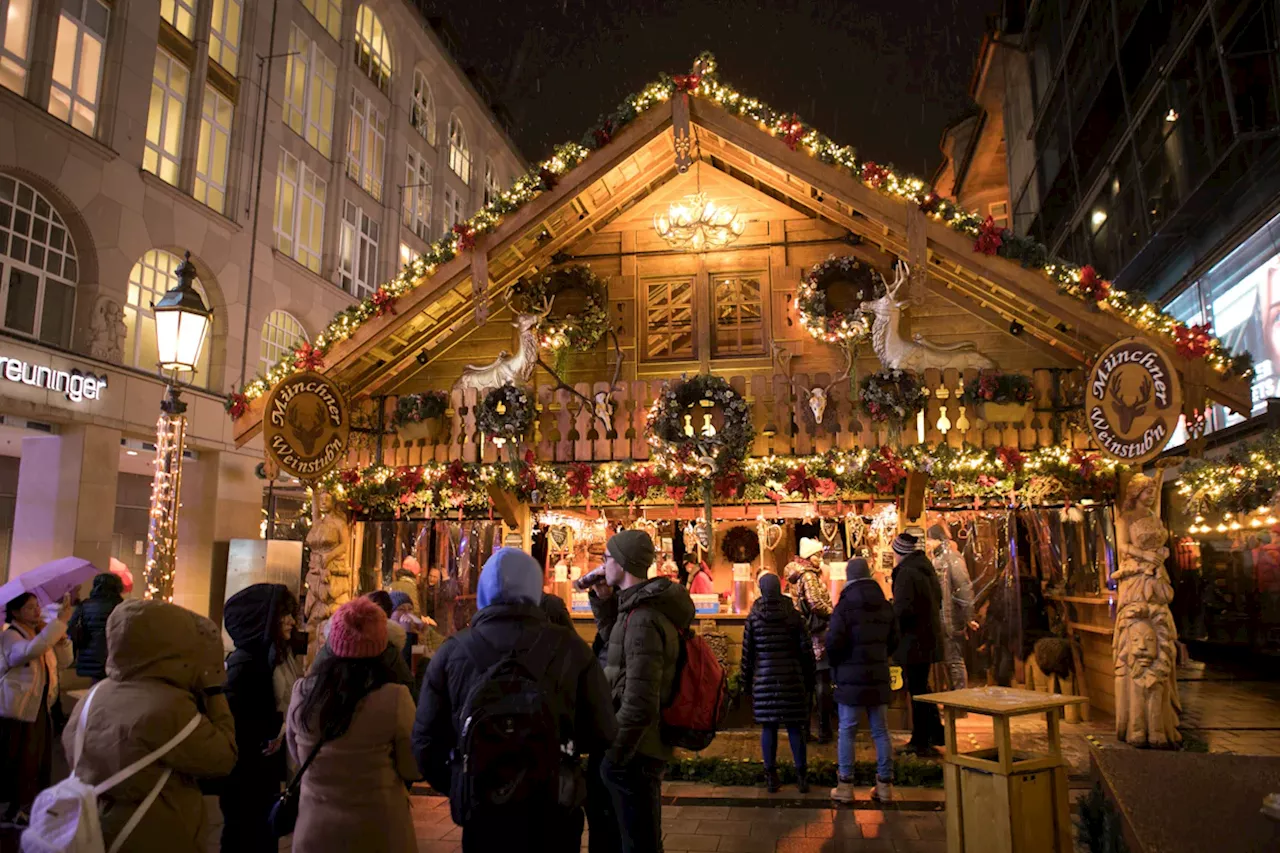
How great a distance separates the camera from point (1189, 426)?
8039 mm

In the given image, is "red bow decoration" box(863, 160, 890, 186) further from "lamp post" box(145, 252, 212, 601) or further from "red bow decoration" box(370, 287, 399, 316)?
"lamp post" box(145, 252, 212, 601)

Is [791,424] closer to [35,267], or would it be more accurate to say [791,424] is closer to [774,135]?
[774,135]

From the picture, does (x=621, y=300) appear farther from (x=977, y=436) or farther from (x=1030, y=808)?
(x=1030, y=808)

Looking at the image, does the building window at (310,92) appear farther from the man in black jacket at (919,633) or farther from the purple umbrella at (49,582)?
the man in black jacket at (919,633)

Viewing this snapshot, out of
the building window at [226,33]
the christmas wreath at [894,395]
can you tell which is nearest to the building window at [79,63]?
the building window at [226,33]

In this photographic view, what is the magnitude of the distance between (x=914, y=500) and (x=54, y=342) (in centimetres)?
1356

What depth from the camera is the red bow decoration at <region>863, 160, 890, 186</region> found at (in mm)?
9375

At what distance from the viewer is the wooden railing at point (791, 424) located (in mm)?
9297

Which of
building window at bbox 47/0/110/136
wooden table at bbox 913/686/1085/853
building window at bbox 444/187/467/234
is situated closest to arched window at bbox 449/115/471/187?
Answer: building window at bbox 444/187/467/234

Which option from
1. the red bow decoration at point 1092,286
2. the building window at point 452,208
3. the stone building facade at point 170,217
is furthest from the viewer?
the building window at point 452,208

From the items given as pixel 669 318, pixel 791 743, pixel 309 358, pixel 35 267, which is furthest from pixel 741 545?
pixel 35 267

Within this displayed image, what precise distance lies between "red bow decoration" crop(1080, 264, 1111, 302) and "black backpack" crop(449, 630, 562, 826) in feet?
24.7

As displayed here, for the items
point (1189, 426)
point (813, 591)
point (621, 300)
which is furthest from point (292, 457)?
point (1189, 426)

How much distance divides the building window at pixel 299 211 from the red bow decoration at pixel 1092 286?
17.8 metres
